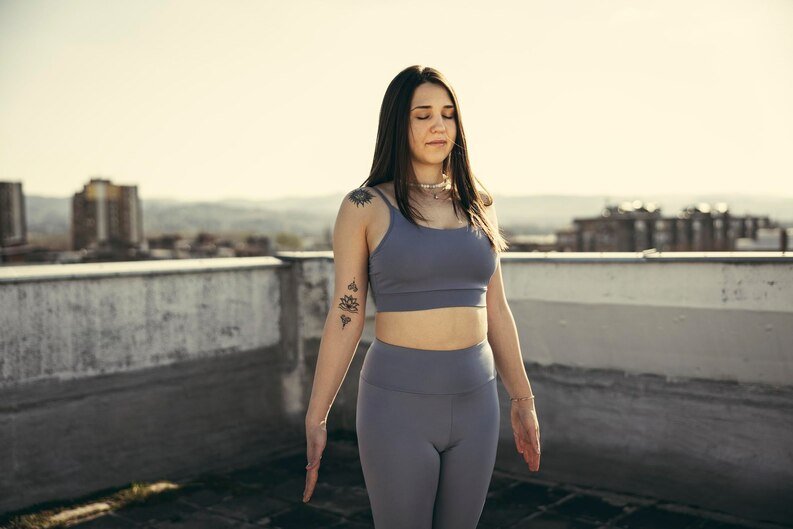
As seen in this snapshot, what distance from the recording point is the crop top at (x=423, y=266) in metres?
1.78

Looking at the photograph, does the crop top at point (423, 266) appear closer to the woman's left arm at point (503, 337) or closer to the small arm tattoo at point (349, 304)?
the small arm tattoo at point (349, 304)

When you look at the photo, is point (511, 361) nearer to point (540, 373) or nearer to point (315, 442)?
point (315, 442)

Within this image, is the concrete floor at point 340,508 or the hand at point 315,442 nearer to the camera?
the hand at point 315,442

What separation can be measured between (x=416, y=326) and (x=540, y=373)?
2.74 meters

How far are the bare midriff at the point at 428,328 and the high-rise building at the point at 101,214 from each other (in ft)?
121

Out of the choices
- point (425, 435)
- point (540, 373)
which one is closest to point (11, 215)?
point (540, 373)

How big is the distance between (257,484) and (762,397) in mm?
2887

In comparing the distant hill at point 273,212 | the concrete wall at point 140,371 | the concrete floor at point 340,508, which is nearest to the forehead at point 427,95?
the concrete floor at point 340,508

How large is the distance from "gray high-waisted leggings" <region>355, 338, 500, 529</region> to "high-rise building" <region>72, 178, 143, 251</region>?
37.1 metres

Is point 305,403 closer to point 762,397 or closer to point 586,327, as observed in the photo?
point 586,327

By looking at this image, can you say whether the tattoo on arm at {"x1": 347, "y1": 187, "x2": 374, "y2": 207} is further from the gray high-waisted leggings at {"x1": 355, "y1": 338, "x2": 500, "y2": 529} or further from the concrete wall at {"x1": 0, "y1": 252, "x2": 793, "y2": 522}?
the concrete wall at {"x1": 0, "y1": 252, "x2": 793, "y2": 522}

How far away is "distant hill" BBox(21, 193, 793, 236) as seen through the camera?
110 metres

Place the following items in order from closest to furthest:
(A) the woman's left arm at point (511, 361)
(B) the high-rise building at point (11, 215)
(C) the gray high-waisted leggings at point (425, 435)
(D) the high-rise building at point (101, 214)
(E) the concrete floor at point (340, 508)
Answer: (C) the gray high-waisted leggings at point (425, 435) < (A) the woman's left arm at point (511, 361) < (E) the concrete floor at point (340, 508) < (B) the high-rise building at point (11, 215) < (D) the high-rise building at point (101, 214)

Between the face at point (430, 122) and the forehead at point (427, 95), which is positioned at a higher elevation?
the forehead at point (427, 95)
